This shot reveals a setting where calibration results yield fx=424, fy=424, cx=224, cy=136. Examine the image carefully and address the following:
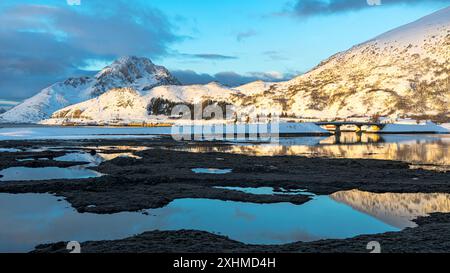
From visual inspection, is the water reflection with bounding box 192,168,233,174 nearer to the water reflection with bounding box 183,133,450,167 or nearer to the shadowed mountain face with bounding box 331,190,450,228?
the shadowed mountain face with bounding box 331,190,450,228

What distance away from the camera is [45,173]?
42.2m

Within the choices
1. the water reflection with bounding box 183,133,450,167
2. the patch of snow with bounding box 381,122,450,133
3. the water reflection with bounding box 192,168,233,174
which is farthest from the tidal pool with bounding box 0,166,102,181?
the patch of snow with bounding box 381,122,450,133

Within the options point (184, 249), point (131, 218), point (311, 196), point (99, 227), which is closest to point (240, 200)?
point (311, 196)

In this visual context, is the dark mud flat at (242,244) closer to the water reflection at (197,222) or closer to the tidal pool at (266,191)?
the water reflection at (197,222)

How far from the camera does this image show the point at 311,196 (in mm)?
29312

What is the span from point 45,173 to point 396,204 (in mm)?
32641

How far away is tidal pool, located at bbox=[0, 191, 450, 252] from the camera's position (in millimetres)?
19359

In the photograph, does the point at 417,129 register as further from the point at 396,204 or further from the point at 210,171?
the point at 396,204

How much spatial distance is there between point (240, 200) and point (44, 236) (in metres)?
12.6

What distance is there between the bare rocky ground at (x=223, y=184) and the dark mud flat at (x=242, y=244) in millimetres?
35

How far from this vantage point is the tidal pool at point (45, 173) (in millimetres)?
38875

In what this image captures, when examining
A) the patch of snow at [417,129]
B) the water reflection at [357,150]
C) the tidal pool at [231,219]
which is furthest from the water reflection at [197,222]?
the patch of snow at [417,129]

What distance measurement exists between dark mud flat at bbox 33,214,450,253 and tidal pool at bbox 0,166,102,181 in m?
23.2
